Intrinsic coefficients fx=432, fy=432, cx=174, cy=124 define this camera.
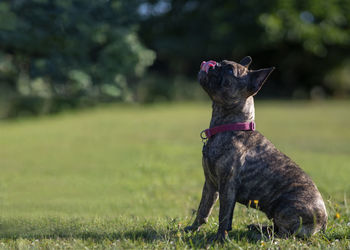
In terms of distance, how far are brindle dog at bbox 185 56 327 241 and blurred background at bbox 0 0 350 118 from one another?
13.3 metres

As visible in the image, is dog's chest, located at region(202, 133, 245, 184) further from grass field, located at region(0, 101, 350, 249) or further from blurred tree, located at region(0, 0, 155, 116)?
blurred tree, located at region(0, 0, 155, 116)

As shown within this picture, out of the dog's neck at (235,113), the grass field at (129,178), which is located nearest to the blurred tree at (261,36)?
the grass field at (129,178)

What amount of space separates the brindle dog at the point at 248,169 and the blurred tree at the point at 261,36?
2165cm

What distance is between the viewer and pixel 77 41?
1880cm

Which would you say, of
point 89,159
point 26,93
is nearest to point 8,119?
point 26,93

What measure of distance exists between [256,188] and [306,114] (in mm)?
18190

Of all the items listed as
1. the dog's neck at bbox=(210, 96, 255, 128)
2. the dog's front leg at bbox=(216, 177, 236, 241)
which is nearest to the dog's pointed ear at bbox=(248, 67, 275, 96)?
the dog's neck at bbox=(210, 96, 255, 128)

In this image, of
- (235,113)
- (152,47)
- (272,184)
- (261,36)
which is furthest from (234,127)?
(152,47)

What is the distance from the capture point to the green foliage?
1800 cm

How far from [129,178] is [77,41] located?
1143 centimetres

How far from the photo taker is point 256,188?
4.79 metres

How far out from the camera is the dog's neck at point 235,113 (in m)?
4.79

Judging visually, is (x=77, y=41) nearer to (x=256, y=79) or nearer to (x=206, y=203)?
(x=206, y=203)

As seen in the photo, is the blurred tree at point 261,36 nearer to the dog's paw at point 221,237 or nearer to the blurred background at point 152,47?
the blurred background at point 152,47
